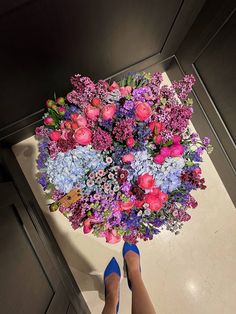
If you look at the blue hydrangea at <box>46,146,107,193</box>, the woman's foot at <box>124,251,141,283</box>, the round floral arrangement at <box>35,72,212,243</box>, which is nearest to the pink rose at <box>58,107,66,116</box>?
the round floral arrangement at <box>35,72,212,243</box>

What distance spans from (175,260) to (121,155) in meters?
1.19

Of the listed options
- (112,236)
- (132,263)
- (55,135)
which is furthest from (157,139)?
(132,263)

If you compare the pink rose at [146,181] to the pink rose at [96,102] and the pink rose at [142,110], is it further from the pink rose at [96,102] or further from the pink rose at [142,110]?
the pink rose at [96,102]

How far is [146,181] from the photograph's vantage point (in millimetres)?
1364

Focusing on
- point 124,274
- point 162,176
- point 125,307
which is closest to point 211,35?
point 162,176

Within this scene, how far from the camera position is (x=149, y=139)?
4.84ft

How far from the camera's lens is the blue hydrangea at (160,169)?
143 centimetres

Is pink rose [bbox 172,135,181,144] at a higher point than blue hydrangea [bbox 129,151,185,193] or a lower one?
higher

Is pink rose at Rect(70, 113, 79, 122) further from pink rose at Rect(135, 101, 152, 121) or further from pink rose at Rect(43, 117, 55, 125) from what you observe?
pink rose at Rect(135, 101, 152, 121)

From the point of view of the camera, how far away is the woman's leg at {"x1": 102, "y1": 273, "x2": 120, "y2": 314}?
188 cm

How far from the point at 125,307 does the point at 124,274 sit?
9.4 inches

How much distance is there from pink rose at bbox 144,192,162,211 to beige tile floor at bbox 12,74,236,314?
86cm

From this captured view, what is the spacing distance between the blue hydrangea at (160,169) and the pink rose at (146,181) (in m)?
0.06

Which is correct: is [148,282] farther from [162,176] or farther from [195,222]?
[162,176]
